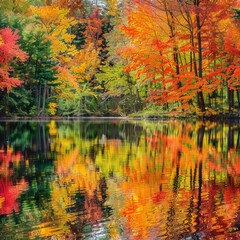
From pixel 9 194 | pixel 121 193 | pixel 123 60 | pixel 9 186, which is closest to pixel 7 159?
pixel 9 186

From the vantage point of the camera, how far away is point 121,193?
23.8ft

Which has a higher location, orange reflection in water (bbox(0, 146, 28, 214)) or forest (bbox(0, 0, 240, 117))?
forest (bbox(0, 0, 240, 117))

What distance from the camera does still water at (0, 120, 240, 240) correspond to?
5.20m

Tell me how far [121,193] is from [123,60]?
3570 centimetres

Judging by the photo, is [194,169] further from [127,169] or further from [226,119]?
[226,119]

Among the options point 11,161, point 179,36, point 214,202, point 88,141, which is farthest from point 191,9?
point 214,202

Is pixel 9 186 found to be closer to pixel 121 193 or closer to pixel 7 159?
pixel 121 193

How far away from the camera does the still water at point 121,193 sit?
17.1ft

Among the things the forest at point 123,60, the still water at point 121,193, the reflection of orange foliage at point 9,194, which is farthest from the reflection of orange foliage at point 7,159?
the forest at point 123,60

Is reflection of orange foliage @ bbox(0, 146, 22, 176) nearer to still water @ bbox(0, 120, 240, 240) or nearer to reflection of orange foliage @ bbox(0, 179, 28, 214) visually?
still water @ bbox(0, 120, 240, 240)

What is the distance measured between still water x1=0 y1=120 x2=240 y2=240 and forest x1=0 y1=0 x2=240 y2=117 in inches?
564

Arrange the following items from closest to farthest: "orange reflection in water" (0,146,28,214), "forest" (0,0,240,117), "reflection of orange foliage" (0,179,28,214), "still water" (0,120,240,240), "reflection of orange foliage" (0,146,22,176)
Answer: "still water" (0,120,240,240), "reflection of orange foliage" (0,179,28,214), "orange reflection in water" (0,146,28,214), "reflection of orange foliage" (0,146,22,176), "forest" (0,0,240,117)

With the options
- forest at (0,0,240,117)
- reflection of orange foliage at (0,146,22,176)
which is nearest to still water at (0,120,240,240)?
reflection of orange foliage at (0,146,22,176)

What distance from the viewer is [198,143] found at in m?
14.9
